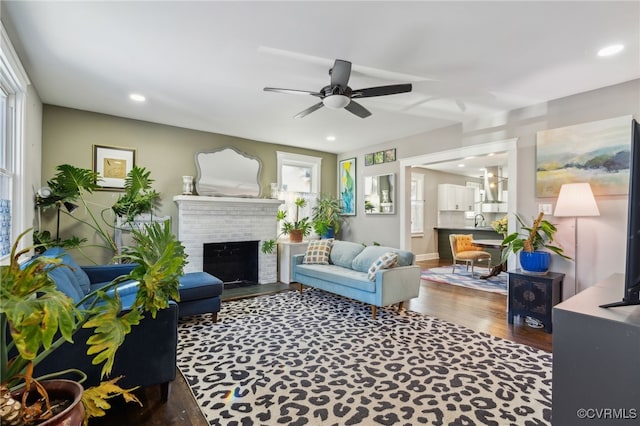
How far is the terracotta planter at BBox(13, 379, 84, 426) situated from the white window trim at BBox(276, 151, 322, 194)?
4931mm

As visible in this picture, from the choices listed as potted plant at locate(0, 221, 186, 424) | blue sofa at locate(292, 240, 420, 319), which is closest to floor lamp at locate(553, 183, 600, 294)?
blue sofa at locate(292, 240, 420, 319)

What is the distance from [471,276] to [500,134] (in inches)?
116

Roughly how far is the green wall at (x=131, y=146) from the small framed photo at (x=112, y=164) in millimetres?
65

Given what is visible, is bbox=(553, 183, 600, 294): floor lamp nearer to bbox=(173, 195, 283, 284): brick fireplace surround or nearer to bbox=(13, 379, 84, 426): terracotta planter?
bbox=(173, 195, 283, 284): brick fireplace surround

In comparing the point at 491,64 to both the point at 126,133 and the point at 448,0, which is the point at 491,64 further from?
the point at 126,133

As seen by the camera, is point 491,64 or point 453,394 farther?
point 491,64

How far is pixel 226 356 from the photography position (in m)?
2.61

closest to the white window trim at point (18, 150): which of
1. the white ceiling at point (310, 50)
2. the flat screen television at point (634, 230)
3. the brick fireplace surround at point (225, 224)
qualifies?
the white ceiling at point (310, 50)

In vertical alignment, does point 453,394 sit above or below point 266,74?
below

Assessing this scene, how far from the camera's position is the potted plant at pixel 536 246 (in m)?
3.44

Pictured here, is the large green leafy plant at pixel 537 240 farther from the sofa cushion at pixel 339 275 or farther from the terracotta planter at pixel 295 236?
the terracotta planter at pixel 295 236

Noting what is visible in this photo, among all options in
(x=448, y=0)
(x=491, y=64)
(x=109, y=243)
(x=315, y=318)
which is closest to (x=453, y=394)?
(x=315, y=318)

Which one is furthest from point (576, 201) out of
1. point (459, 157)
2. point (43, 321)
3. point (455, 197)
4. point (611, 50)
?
point (455, 197)

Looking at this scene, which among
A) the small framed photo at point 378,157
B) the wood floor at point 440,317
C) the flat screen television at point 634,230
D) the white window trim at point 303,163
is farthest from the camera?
the white window trim at point 303,163
